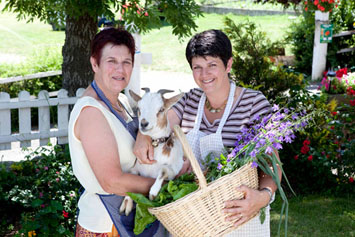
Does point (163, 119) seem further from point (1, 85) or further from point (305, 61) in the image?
point (305, 61)

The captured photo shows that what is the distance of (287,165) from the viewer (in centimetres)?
627

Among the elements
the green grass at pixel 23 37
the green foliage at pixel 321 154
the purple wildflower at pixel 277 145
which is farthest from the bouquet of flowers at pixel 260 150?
the green grass at pixel 23 37

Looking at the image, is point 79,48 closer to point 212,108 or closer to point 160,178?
point 212,108

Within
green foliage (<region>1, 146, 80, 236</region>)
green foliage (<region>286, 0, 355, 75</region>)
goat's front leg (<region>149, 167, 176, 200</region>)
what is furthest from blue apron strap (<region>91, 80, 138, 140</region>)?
green foliage (<region>286, 0, 355, 75</region>)

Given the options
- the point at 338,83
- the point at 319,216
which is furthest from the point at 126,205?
the point at 338,83

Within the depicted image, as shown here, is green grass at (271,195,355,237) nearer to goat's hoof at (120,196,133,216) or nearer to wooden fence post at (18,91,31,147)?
goat's hoof at (120,196,133,216)

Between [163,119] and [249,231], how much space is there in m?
0.76

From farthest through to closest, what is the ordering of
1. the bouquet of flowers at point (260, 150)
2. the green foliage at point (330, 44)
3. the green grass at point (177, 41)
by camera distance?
1. the green grass at point (177, 41)
2. the green foliage at point (330, 44)
3. the bouquet of flowers at point (260, 150)

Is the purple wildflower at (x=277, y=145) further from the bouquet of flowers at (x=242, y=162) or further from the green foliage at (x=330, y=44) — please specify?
the green foliage at (x=330, y=44)

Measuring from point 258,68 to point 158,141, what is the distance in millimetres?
4143

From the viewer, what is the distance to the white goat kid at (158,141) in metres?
2.27

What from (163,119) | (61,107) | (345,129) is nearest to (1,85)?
(61,107)

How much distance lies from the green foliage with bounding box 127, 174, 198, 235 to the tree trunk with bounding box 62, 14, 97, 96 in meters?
4.05

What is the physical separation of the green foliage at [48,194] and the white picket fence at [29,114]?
0.94 m
